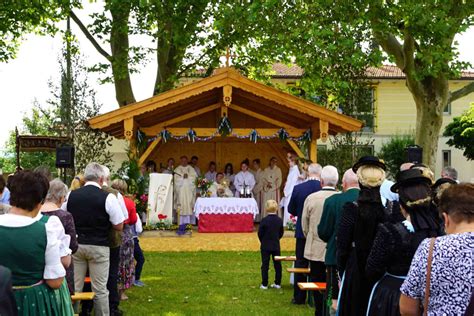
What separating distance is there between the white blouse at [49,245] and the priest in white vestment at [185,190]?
13351 mm

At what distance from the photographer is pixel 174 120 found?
18266 mm

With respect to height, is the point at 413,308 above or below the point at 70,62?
below

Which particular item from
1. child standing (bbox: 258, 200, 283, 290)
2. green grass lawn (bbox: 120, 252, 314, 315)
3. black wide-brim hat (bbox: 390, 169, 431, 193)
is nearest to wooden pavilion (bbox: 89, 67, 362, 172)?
green grass lawn (bbox: 120, 252, 314, 315)

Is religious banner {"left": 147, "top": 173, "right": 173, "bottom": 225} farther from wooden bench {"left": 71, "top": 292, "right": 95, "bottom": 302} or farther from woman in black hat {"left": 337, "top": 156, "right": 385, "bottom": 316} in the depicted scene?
woman in black hat {"left": 337, "top": 156, "right": 385, "bottom": 316}

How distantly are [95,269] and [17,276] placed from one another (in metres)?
2.98

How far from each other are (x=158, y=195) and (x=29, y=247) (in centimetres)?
1225

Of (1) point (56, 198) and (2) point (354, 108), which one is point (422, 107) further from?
(1) point (56, 198)

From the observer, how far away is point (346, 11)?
17953 mm

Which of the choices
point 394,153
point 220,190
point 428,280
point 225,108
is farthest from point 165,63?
point 428,280

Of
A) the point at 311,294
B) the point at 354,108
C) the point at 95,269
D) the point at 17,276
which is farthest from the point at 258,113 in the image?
the point at 17,276

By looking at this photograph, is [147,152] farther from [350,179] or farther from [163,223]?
[350,179]

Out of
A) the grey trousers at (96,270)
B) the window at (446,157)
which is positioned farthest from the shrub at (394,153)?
the grey trousers at (96,270)

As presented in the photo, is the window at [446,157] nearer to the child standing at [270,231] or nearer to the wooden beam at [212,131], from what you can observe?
the wooden beam at [212,131]

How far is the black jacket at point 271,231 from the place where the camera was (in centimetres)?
1002
